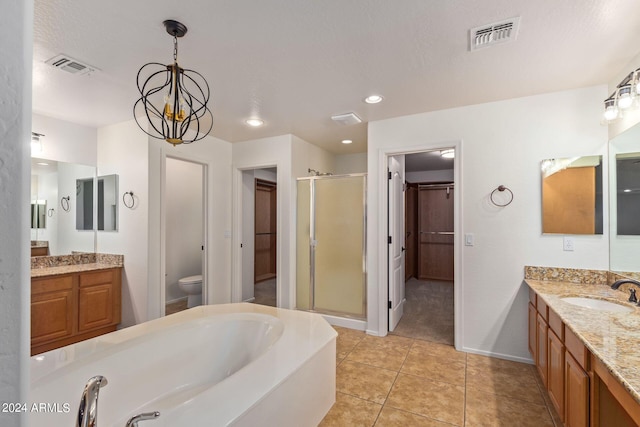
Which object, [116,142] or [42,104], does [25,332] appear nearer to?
[42,104]

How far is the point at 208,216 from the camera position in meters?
4.05

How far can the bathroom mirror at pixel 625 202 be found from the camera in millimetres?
2188

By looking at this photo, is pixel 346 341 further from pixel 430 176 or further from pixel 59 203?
pixel 430 176

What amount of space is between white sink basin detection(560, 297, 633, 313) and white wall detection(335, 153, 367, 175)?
3340mm

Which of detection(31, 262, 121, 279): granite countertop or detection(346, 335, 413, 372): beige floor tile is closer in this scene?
detection(346, 335, 413, 372): beige floor tile

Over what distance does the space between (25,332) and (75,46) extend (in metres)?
2.31

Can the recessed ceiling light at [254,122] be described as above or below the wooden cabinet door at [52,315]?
above

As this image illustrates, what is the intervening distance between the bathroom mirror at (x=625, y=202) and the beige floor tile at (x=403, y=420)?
180 centimetres

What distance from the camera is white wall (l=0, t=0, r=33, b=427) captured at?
1.27 feet

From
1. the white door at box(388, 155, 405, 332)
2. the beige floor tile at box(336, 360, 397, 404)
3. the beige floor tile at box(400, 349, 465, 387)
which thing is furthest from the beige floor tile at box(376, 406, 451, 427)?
the white door at box(388, 155, 405, 332)

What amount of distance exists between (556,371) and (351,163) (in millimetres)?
3849

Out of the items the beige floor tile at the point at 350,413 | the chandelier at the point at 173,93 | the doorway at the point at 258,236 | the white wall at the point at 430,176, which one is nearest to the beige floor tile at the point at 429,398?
the beige floor tile at the point at 350,413

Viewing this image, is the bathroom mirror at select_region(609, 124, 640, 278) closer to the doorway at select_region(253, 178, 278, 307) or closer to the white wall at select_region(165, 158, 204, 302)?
the doorway at select_region(253, 178, 278, 307)

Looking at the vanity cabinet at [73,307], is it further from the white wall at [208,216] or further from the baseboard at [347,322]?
the baseboard at [347,322]
